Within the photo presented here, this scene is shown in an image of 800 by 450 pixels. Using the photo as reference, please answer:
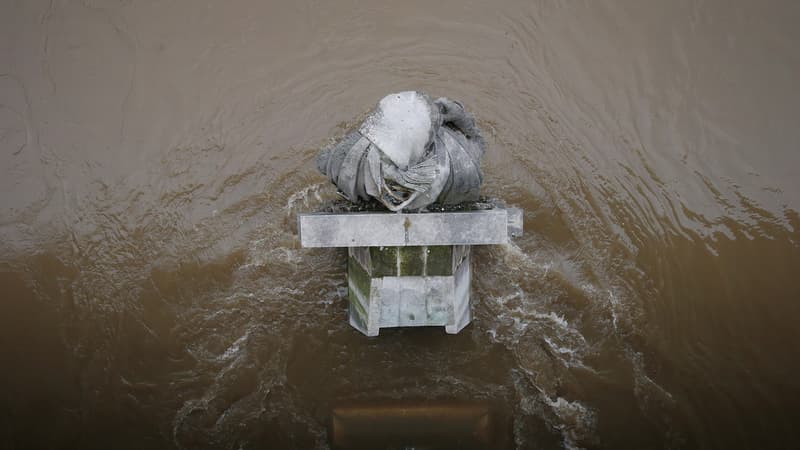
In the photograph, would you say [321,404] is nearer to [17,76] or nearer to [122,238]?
[122,238]

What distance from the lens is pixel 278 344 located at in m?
5.29

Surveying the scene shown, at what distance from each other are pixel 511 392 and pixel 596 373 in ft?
2.45

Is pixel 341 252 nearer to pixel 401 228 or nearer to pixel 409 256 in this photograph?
pixel 409 256

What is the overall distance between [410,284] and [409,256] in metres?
0.23

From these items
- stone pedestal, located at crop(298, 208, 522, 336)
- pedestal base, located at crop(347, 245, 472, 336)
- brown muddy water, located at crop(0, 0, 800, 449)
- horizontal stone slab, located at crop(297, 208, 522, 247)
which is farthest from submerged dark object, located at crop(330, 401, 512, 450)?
horizontal stone slab, located at crop(297, 208, 522, 247)

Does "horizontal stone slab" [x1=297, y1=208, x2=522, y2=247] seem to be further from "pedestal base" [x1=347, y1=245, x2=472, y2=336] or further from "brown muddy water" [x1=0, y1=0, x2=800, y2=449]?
"brown muddy water" [x1=0, y1=0, x2=800, y2=449]

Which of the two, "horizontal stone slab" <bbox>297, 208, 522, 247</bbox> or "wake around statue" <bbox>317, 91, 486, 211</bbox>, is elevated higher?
"wake around statue" <bbox>317, 91, 486, 211</bbox>

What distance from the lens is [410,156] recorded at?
3109mm

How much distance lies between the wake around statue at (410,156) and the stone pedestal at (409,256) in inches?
6.6

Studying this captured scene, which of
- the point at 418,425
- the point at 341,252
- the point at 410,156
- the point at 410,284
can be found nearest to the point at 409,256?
the point at 410,284

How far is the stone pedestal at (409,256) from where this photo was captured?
3703mm

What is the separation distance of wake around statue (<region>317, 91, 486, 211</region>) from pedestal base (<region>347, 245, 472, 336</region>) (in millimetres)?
397

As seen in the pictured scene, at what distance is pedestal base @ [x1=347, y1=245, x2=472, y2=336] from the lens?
13.2 feet

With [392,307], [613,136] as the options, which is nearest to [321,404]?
[392,307]
